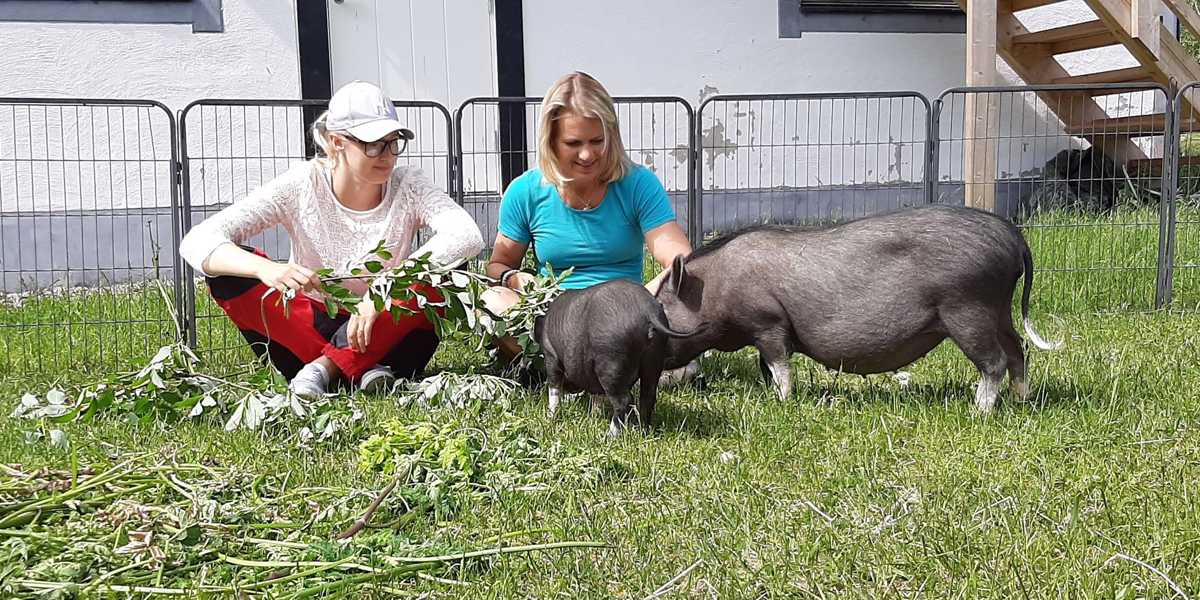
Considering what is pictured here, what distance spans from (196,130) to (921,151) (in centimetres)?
606

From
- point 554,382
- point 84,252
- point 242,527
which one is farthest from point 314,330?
point 84,252

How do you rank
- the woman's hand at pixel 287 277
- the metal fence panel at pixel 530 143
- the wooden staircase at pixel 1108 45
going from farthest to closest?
the wooden staircase at pixel 1108 45 < the metal fence panel at pixel 530 143 < the woman's hand at pixel 287 277

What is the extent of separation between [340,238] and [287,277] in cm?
64

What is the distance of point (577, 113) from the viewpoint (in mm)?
4641

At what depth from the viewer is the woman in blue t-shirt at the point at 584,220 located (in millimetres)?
4914

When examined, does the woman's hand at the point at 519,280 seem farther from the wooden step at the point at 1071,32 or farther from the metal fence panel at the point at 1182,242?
the wooden step at the point at 1071,32

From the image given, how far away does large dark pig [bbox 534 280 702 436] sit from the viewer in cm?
399

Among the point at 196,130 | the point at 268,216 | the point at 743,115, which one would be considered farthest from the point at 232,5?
the point at 268,216

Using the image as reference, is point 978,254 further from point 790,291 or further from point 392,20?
point 392,20

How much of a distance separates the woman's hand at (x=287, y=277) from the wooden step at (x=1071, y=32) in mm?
7738

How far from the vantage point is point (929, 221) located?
171 inches

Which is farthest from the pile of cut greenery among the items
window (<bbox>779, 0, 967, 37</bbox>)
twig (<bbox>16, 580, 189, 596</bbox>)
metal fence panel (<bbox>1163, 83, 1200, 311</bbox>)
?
window (<bbox>779, 0, 967, 37</bbox>)

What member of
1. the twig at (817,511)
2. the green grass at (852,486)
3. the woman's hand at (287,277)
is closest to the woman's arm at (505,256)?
the green grass at (852,486)

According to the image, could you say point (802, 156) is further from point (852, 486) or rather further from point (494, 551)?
point (494, 551)
